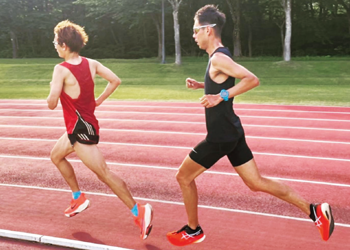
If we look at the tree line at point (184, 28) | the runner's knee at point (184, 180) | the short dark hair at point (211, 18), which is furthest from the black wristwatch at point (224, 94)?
the tree line at point (184, 28)

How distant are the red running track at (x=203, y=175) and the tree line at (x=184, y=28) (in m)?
28.0

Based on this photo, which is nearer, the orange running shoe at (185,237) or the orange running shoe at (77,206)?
the orange running shoe at (185,237)

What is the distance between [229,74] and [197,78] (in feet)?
75.7

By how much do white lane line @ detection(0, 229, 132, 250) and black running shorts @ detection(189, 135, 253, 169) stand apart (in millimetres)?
1157

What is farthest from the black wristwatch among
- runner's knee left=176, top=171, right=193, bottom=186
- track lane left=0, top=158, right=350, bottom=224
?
track lane left=0, top=158, right=350, bottom=224

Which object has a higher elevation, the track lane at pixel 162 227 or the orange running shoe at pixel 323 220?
the orange running shoe at pixel 323 220

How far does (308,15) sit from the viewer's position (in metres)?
45.6

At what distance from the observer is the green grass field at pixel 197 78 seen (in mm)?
17234

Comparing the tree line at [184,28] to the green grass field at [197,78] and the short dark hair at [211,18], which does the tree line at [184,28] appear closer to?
the green grass field at [197,78]

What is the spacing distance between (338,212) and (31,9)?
5329cm

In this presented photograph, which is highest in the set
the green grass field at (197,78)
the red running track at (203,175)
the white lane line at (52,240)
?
the white lane line at (52,240)

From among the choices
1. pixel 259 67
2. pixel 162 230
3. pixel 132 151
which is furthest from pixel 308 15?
pixel 162 230

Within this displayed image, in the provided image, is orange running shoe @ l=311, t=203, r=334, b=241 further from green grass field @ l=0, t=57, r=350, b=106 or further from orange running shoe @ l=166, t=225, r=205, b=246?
green grass field @ l=0, t=57, r=350, b=106

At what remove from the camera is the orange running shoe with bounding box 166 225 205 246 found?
13.9 feet
